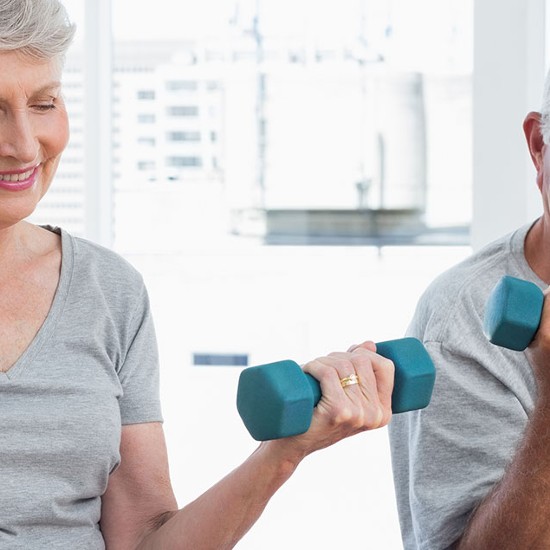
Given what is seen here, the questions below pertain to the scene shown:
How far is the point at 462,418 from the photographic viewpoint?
1441mm

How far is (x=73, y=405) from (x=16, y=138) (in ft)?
1.17

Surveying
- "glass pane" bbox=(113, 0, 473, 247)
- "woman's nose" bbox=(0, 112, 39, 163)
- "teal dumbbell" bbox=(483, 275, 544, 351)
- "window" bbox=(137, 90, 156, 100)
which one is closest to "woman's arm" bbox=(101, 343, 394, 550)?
"teal dumbbell" bbox=(483, 275, 544, 351)

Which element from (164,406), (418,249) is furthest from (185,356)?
(418,249)

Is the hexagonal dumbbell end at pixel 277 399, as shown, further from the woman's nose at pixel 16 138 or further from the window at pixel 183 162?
the window at pixel 183 162

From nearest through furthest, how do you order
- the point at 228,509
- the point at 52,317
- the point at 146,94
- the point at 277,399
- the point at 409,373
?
the point at 277,399, the point at 409,373, the point at 228,509, the point at 52,317, the point at 146,94

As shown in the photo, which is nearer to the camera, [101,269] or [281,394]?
[281,394]

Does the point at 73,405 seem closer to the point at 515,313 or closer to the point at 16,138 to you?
the point at 16,138

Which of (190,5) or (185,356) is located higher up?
(190,5)

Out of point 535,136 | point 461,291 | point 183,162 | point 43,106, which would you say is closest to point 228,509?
point 461,291

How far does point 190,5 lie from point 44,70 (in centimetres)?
138

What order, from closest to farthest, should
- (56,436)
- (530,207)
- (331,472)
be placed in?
(56,436) → (530,207) → (331,472)

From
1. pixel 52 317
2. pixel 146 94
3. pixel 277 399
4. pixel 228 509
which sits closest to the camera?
pixel 277 399

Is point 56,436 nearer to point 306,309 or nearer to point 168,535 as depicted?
point 168,535

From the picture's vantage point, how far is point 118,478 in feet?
4.67
